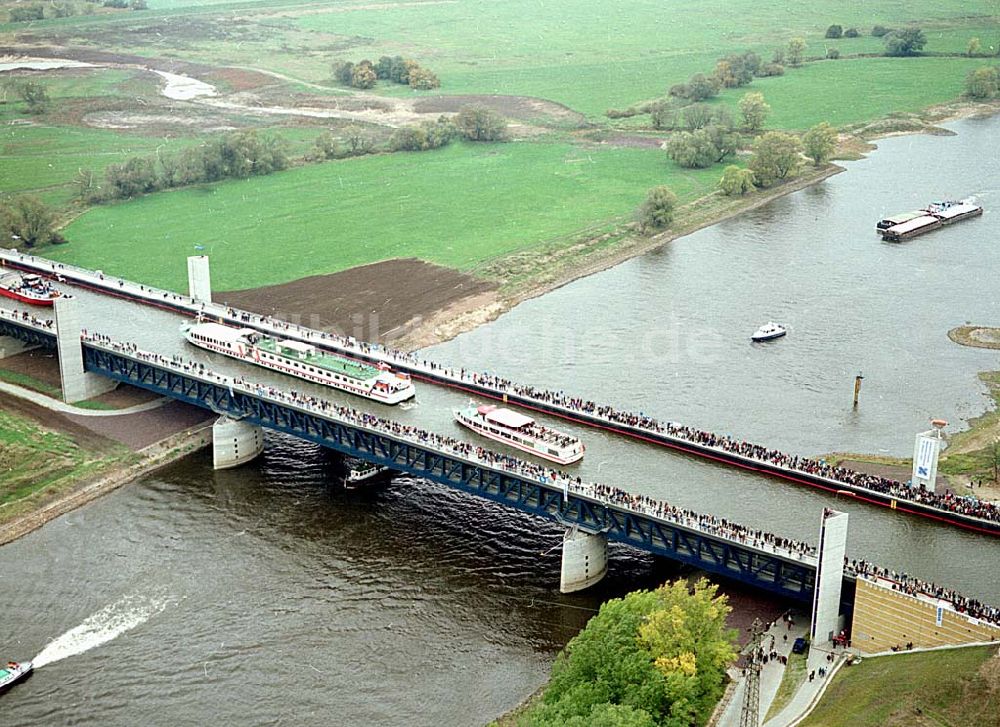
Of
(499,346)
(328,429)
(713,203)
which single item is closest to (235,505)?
(328,429)

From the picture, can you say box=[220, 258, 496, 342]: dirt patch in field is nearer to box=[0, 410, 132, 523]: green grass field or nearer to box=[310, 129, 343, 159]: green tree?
box=[0, 410, 132, 523]: green grass field

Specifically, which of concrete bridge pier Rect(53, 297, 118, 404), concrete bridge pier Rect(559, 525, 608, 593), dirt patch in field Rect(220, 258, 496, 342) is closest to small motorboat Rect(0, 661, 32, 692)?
concrete bridge pier Rect(559, 525, 608, 593)

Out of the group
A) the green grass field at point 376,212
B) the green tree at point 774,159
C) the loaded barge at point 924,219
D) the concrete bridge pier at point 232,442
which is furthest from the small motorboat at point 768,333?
the green tree at point 774,159

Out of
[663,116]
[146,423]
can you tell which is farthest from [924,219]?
[146,423]

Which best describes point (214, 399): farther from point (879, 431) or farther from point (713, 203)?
point (713, 203)

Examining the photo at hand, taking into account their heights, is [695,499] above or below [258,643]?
above

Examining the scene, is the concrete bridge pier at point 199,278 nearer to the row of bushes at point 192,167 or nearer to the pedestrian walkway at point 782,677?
the row of bushes at point 192,167
